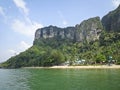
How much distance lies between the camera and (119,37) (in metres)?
186

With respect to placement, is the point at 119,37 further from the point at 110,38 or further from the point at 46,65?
the point at 46,65

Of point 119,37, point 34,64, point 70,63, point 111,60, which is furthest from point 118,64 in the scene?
point 34,64

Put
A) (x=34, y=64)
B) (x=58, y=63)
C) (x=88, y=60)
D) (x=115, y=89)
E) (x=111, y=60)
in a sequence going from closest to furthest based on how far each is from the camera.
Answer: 1. (x=115, y=89)
2. (x=111, y=60)
3. (x=88, y=60)
4. (x=58, y=63)
5. (x=34, y=64)

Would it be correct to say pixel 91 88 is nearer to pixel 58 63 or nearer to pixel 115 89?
pixel 115 89

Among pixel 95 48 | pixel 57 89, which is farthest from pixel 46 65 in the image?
pixel 57 89

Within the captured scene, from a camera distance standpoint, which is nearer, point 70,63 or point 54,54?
point 70,63

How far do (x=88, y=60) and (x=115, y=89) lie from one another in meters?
110

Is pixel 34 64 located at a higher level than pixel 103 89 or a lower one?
higher

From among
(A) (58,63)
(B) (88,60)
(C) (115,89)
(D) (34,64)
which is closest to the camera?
(C) (115,89)

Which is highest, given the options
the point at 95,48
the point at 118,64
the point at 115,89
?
the point at 95,48

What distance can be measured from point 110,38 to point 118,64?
7538cm

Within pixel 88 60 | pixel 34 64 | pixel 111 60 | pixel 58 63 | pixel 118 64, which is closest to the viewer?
pixel 118 64

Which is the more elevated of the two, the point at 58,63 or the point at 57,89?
the point at 58,63

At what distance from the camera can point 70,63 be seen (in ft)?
497
